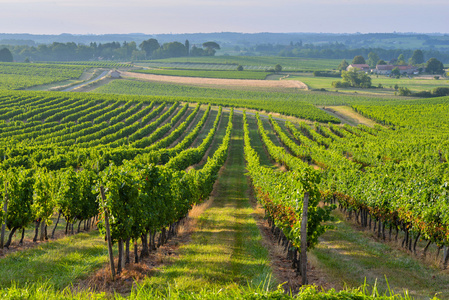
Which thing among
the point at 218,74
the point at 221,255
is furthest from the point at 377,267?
the point at 218,74

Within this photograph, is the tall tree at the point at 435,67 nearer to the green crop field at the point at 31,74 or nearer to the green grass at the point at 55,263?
the green crop field at the point at 31,74

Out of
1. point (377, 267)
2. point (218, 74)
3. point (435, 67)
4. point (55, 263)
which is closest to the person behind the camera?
point (55, 263)

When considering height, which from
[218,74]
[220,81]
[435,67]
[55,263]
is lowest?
[55,263]

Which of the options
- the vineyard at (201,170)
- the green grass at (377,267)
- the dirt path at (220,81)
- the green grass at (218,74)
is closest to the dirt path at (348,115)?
the vineyard at (201,170)

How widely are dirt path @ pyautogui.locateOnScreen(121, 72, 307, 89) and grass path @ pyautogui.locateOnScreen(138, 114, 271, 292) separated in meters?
120

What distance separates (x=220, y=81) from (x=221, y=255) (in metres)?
144

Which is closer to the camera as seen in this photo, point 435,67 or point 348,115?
point 348,115

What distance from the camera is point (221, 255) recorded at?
1758 cm

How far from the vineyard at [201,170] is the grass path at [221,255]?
78 cm

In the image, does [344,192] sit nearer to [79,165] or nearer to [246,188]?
[246,188]

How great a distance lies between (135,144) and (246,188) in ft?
80.0

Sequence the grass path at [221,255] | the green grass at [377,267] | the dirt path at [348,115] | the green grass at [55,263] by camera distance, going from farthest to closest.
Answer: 1. the dirt path at [348,115]
2. the green grass at [377,267]
3. the grass path at [221,255]
4. the green grass at [55,263]

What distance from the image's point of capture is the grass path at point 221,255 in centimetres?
1408

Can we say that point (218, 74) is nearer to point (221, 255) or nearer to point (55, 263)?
point (221, 255)
